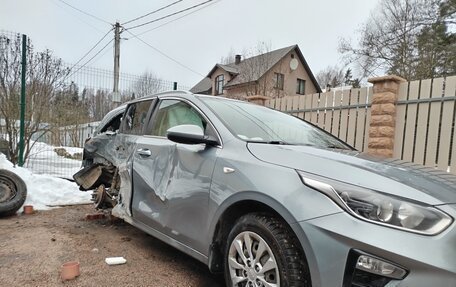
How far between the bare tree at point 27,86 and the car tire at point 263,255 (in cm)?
674

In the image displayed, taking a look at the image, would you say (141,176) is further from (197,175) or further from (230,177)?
(230,177)

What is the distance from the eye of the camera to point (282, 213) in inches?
74.4

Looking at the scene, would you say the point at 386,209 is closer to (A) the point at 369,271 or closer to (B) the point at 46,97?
(A) the point at 369,271

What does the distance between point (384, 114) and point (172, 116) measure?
3.79m

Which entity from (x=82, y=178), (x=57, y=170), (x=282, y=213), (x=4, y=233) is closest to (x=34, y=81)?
(x=57, y=170)

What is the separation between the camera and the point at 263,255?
2.03m

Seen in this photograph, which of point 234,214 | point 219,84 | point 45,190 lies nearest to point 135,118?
point 234,214

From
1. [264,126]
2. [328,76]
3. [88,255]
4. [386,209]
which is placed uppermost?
[328,76]

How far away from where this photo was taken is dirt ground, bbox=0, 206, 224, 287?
276 cm

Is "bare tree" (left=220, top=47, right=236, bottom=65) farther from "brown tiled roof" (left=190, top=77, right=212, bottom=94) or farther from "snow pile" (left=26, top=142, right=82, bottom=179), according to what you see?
"snow pile" (left=26, top=142, right=82, bottom=179)

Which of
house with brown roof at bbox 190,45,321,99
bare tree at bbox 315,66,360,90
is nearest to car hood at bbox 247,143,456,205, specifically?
house with brown roof at bbox 190,45,321,99

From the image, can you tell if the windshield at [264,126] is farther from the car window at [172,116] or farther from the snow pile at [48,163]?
the snow pile at [48,163]

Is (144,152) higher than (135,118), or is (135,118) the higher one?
(135,118)

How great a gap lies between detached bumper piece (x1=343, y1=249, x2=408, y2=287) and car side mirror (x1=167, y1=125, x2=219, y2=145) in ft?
4.33
